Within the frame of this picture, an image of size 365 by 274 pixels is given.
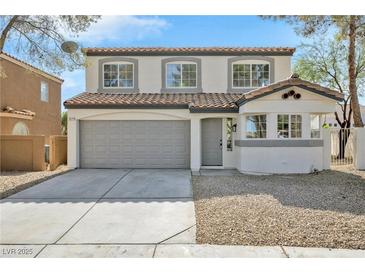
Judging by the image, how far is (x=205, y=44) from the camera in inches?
607

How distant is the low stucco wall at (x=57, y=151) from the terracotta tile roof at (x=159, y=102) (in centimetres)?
202

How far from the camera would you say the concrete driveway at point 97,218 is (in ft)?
15.7

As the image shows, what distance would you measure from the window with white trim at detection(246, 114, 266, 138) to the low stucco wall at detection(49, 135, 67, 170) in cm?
948

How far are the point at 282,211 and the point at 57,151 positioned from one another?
463 inches

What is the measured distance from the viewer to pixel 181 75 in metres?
15.4

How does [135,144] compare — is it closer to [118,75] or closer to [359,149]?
[118,75]

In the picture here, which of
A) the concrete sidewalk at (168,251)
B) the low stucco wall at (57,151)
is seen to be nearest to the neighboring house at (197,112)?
the low stucco wall at (57,151)

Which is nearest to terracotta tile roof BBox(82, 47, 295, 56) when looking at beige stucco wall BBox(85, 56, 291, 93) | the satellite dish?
beige stucco wall BBox(85, 56, 291, 93)

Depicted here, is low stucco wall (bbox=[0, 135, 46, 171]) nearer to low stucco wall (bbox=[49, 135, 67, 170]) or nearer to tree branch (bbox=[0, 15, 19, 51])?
low stucco wall (bbox=[49, 135, 67, 170])

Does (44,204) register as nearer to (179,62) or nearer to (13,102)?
(179,62)

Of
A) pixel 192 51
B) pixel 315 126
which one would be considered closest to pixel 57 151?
pixel 192 51

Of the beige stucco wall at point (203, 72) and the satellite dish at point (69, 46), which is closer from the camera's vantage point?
the satellite dish at point (69, 46)

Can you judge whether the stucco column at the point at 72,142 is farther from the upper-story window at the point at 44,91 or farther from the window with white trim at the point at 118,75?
the upper-story window at the point at 44,91
